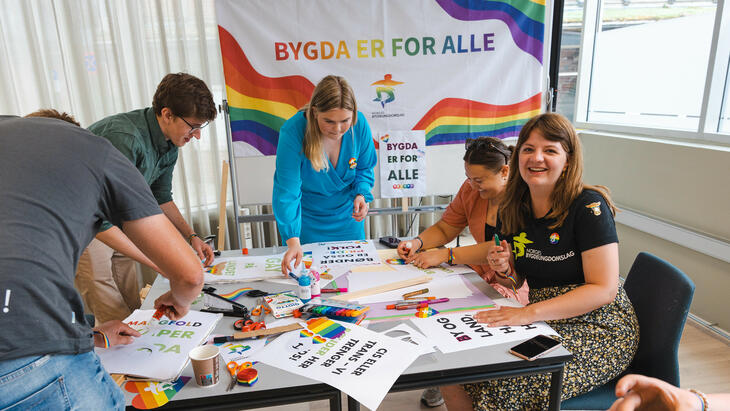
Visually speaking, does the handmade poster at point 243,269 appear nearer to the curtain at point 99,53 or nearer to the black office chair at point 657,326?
the black office chair at point 657,326

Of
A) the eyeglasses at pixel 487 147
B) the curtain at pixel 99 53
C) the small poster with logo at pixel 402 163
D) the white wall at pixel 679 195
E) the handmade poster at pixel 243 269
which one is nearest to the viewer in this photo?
the handmade poster at pixel 243 269

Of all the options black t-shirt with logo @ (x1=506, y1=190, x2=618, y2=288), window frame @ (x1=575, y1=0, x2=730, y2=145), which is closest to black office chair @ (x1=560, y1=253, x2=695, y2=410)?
black t-shirt with logo @ (x1=506, y1=190, x2=618, y2=288)

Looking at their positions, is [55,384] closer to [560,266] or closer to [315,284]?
[315,284]

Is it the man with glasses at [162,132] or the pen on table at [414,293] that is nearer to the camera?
the pen on table at [414,293]

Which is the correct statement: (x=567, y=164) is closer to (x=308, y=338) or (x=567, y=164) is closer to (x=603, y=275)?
(x=603, y=275)

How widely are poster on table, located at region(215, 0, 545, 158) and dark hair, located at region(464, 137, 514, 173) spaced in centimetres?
123

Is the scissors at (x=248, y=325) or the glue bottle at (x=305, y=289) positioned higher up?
the glue bottle at (x=305, y=289)

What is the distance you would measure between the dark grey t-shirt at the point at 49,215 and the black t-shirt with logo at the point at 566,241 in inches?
47.6

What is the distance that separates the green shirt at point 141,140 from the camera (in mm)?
1687

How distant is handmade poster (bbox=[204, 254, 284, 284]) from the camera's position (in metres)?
1.66

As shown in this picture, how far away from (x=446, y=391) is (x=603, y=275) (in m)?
0.63

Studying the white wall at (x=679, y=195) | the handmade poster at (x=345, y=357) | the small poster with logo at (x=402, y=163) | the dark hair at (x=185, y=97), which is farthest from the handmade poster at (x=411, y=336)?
the white wall at (x=679, y=195)

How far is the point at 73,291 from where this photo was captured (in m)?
0.79

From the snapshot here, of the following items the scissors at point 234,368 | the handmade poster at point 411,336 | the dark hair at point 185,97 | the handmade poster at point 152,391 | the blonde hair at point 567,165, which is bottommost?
the handmade poster at point 152,391
